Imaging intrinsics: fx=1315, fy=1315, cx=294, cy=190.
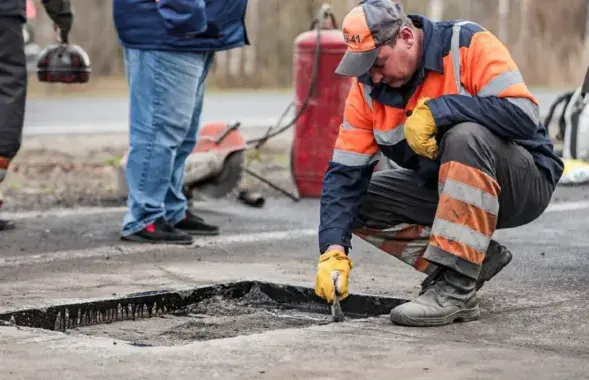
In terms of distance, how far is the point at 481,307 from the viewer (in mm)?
5191

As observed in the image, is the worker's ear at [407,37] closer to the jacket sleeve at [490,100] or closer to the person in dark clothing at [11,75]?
the jacket sleeve at [490,100]

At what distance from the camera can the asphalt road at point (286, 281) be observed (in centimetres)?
410

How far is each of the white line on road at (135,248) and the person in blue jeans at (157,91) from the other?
0.12 m

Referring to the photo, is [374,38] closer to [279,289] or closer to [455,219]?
[455,219]

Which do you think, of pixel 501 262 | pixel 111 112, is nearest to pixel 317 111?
pixel 501 262

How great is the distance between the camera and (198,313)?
542 cm

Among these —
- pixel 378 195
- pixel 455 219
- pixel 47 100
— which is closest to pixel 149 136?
pixel 378 195

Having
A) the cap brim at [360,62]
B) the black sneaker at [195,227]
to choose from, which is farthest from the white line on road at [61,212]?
the cap brim at [360,62]

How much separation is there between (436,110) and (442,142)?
0.13 meters

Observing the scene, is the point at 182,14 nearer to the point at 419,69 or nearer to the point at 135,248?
the point at 135,248

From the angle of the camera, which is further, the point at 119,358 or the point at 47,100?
the point at 47,100

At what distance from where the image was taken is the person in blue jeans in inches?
271

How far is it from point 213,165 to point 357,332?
12.7 feet

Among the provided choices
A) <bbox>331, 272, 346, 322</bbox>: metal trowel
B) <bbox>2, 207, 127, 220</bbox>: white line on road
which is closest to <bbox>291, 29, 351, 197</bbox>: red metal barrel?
<bbox>2, 207, 127, 220</bbox>: white line on road
